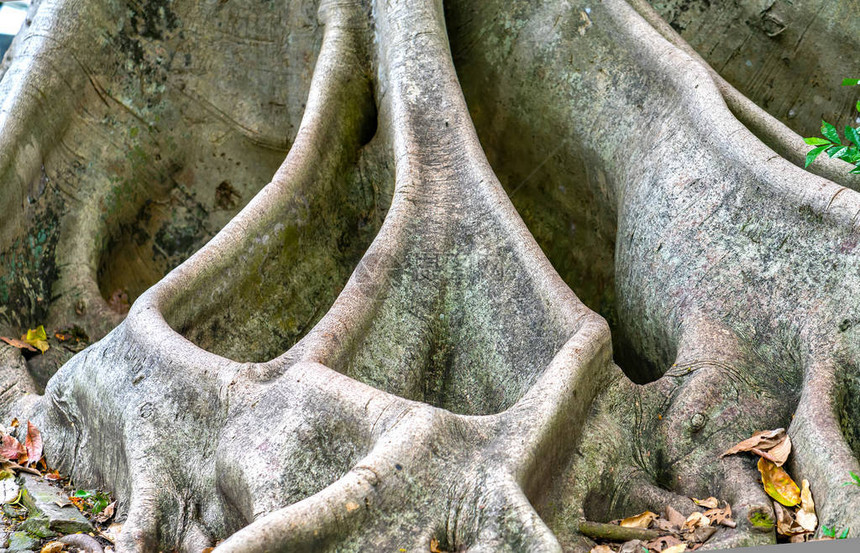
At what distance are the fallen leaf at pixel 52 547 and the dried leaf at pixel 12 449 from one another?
0.92m

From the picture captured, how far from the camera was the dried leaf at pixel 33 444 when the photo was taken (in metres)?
4.42

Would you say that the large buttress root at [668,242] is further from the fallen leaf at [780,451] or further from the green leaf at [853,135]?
the green leaf at [853,135]

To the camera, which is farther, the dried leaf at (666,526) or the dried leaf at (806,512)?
the dried leaf at (666,526)

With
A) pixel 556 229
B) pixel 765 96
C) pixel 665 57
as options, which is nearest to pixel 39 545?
pixel 556 229

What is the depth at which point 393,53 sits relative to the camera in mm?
5070

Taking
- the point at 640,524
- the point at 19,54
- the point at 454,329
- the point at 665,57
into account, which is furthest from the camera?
the point at 19,54

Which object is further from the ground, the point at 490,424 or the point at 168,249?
the point at 490,424

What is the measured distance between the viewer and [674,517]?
345 centimetres

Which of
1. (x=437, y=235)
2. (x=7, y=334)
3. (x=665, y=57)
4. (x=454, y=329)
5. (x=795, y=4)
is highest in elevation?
(x=795, y=4)

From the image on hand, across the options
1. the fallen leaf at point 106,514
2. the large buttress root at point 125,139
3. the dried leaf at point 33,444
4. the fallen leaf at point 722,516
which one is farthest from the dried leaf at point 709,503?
the large buttress root at point 125,139

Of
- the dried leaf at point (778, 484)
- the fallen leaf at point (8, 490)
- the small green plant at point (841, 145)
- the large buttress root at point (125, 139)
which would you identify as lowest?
the fallen leaf at point (8, 490)

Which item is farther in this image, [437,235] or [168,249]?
[168,249]

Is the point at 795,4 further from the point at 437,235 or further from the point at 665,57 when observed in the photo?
the point at 437,235

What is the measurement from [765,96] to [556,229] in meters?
1.52
